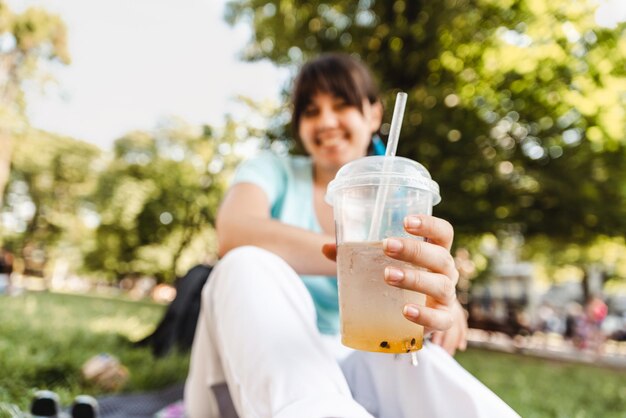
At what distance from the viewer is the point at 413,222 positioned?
981 mm

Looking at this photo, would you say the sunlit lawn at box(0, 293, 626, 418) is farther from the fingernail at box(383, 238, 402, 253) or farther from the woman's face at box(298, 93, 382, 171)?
the fingernail at box(383, 238, 402, 253)

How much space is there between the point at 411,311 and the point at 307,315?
37 centimetres

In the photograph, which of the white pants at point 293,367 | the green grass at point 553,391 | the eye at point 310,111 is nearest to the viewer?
the white pants at point 293,367

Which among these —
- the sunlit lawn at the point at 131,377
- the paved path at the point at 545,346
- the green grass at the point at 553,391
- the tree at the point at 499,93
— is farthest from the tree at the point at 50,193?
the green grass at the point at 553,391

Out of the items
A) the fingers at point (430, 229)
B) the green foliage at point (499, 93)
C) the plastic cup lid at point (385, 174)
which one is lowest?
the fingers at point (430, 229)

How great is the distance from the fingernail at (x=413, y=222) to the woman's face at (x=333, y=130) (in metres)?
1.15

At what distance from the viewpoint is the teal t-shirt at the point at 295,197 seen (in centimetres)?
190

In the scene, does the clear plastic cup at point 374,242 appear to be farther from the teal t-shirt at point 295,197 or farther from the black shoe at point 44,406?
the black shoe at point 44,406

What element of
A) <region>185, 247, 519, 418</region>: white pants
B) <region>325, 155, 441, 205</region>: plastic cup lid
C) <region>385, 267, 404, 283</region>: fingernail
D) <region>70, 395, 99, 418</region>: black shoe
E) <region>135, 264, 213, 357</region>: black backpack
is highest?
<region>325, 155, 441, 205</region>: plastic cup lid

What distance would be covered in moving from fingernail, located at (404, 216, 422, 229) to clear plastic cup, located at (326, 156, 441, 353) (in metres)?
0.07

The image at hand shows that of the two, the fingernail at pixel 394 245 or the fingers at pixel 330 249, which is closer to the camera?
the fingernail at pixel 394 245

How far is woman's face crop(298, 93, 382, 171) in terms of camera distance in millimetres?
2096

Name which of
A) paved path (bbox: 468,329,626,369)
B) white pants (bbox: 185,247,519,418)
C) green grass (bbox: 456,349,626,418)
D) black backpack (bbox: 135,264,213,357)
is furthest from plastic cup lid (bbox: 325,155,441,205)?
paved path (bbox: 468,329,626,369)

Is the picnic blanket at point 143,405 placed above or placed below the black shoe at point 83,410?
below
